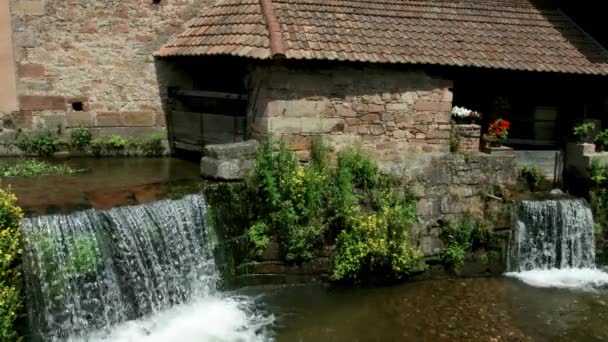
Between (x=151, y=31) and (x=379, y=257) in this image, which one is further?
(x=151, y=31)

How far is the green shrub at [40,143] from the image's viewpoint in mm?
9930

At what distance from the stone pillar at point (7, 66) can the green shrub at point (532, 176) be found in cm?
920

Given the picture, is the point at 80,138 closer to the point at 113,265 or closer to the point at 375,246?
the point at 113,265

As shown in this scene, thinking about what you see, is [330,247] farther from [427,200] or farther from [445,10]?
[445,10]

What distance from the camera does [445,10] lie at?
1074cm

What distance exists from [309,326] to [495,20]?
7315 millimetres

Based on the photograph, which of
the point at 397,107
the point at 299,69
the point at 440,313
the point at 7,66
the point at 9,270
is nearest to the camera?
the point at 9,270

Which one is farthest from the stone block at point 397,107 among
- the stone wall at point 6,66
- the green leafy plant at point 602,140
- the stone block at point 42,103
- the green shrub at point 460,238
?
the stone wall at point 6,66

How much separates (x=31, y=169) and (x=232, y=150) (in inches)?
139

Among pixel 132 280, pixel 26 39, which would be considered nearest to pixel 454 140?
pixel 132 280

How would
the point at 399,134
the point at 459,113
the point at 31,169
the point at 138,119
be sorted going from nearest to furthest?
the point at 31,169, the point at 399,134, the point at 459,113, the point at 138,119

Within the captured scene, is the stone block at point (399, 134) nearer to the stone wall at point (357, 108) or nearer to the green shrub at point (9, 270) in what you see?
the stone wall at point (357, 108)

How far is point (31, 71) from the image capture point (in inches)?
383

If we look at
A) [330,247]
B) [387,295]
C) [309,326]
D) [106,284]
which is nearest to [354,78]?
[330,247]
